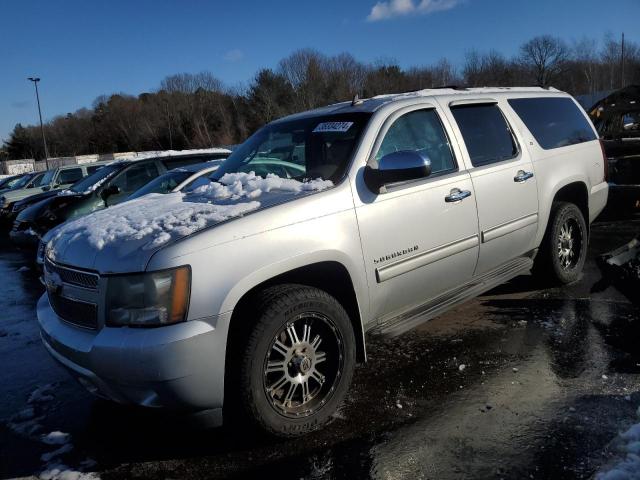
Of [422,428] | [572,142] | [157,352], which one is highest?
[572,142]

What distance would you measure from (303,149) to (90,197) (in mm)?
6542

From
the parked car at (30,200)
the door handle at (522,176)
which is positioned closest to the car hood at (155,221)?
the door handle at (522,176)

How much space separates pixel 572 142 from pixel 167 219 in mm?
4074

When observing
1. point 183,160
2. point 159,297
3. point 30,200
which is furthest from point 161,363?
point 30,200

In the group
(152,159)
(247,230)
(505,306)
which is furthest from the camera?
(152,159)

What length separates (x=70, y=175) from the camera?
17.5m

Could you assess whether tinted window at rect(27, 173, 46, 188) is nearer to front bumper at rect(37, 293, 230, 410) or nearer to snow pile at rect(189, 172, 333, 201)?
snow pile at rect(189, 172, 333, 201)

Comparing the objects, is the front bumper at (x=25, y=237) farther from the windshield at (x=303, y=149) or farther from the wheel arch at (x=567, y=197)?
the wheel arch at (x=567, y=197)

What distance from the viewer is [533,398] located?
3.27 m

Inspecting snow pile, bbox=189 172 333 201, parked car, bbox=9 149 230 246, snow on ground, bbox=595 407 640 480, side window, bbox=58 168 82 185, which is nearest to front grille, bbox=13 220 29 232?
parked car, bbox=9 149 230 246

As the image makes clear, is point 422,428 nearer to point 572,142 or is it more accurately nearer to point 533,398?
point 533,398

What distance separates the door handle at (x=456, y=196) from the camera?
12.4 ft

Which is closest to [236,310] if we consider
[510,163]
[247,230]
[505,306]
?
[247,230]

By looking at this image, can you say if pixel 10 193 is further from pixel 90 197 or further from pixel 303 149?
pixel 303 149
